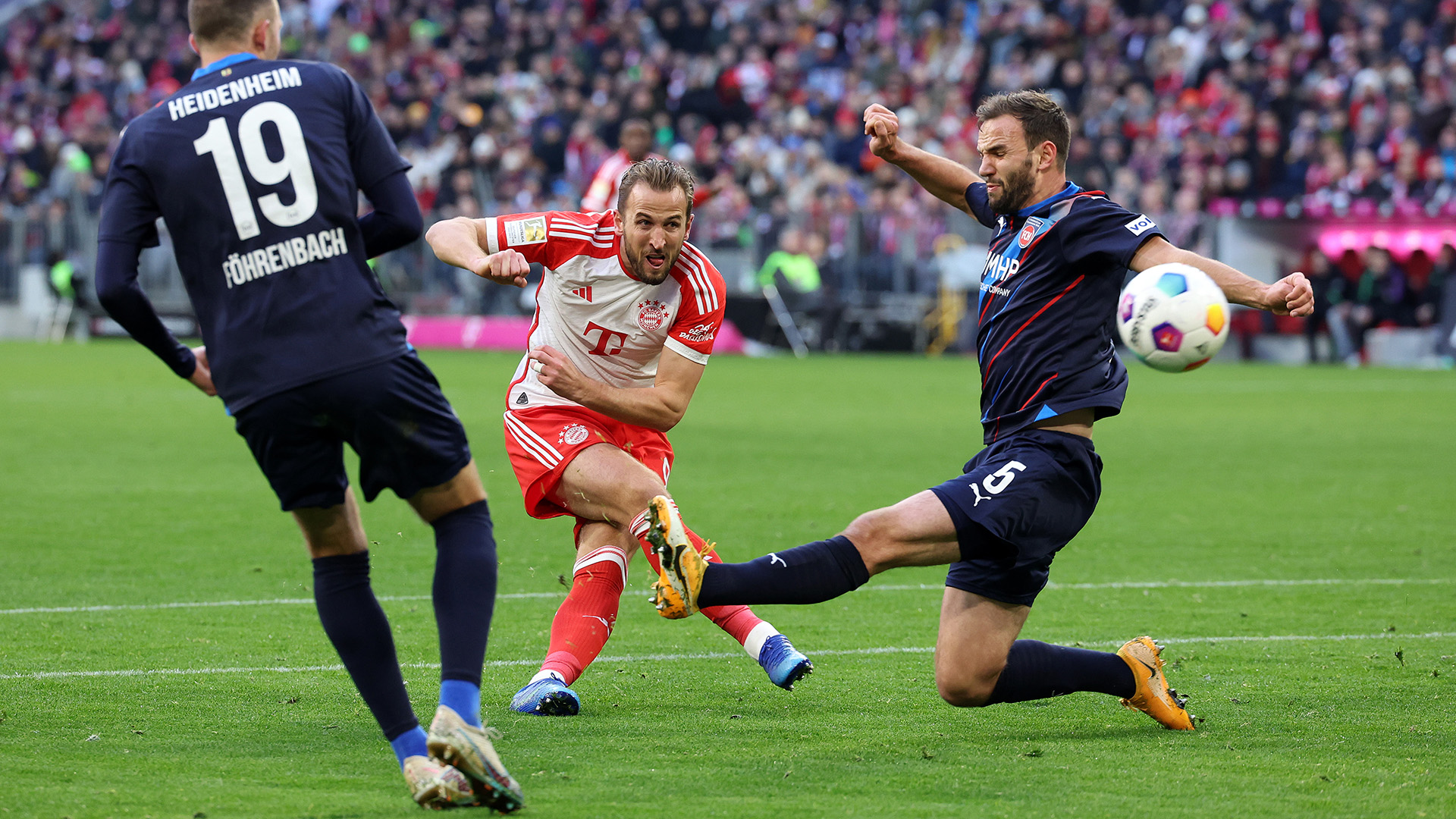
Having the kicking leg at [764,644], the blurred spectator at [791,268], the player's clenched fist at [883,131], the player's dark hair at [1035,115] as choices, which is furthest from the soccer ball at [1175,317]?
the blurred spectator at [791,268]

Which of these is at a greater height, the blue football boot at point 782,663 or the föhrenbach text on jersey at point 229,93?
the föhrenbach text on jersey at point 229,93

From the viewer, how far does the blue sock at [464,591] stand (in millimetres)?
3898

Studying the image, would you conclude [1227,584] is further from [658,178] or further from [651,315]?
[658,178]

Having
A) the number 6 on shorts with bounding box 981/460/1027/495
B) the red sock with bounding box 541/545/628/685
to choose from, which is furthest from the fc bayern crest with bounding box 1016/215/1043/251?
the red sock with bounding box 541/545/628/685

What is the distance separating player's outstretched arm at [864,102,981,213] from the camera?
5.28 metres

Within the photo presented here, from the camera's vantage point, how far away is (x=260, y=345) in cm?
381

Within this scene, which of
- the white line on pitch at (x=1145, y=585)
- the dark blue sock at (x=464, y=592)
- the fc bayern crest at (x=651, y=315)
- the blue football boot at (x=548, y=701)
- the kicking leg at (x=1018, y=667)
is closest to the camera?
the dark blue sock at (x=464, y=592)

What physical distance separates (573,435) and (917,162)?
1495 millimetres

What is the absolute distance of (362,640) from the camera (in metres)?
3.96

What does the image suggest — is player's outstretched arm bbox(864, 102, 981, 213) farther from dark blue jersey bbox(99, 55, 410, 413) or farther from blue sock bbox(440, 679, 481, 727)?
blue sock bbox(440, 679, 481, 727)

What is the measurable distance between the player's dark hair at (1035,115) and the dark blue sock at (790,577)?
4.75 feet

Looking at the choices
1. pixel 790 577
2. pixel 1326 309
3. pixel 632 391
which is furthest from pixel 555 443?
pixel 1326 309

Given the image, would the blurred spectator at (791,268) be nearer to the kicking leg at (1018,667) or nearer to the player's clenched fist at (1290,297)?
the kicking leg at (1018,667)

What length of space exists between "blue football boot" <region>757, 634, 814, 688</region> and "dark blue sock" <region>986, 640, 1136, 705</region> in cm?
61
